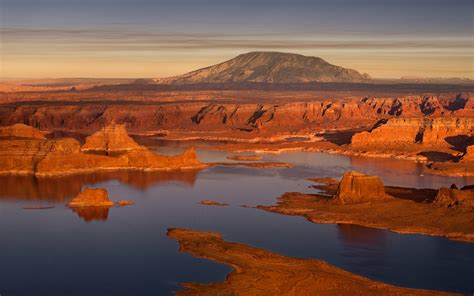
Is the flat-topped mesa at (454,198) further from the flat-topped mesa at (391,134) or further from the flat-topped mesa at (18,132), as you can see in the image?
Result: the flat-topped mesa at (18,132)

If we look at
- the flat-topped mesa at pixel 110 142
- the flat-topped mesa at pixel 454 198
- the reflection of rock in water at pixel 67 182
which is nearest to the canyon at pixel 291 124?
the flat-topped mesa at pixel 110 142

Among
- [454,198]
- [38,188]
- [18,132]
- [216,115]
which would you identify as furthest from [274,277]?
[216,115]

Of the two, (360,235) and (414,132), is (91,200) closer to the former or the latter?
(360,235)

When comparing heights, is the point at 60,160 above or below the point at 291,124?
above

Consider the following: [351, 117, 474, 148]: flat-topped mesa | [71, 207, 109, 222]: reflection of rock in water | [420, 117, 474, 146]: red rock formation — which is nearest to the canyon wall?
[351, 117, 474, 148]: flat-topped mesa

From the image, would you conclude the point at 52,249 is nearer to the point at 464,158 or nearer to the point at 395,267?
the point at 395,267

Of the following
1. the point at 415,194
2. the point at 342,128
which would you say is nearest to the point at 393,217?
the point at 415,194
